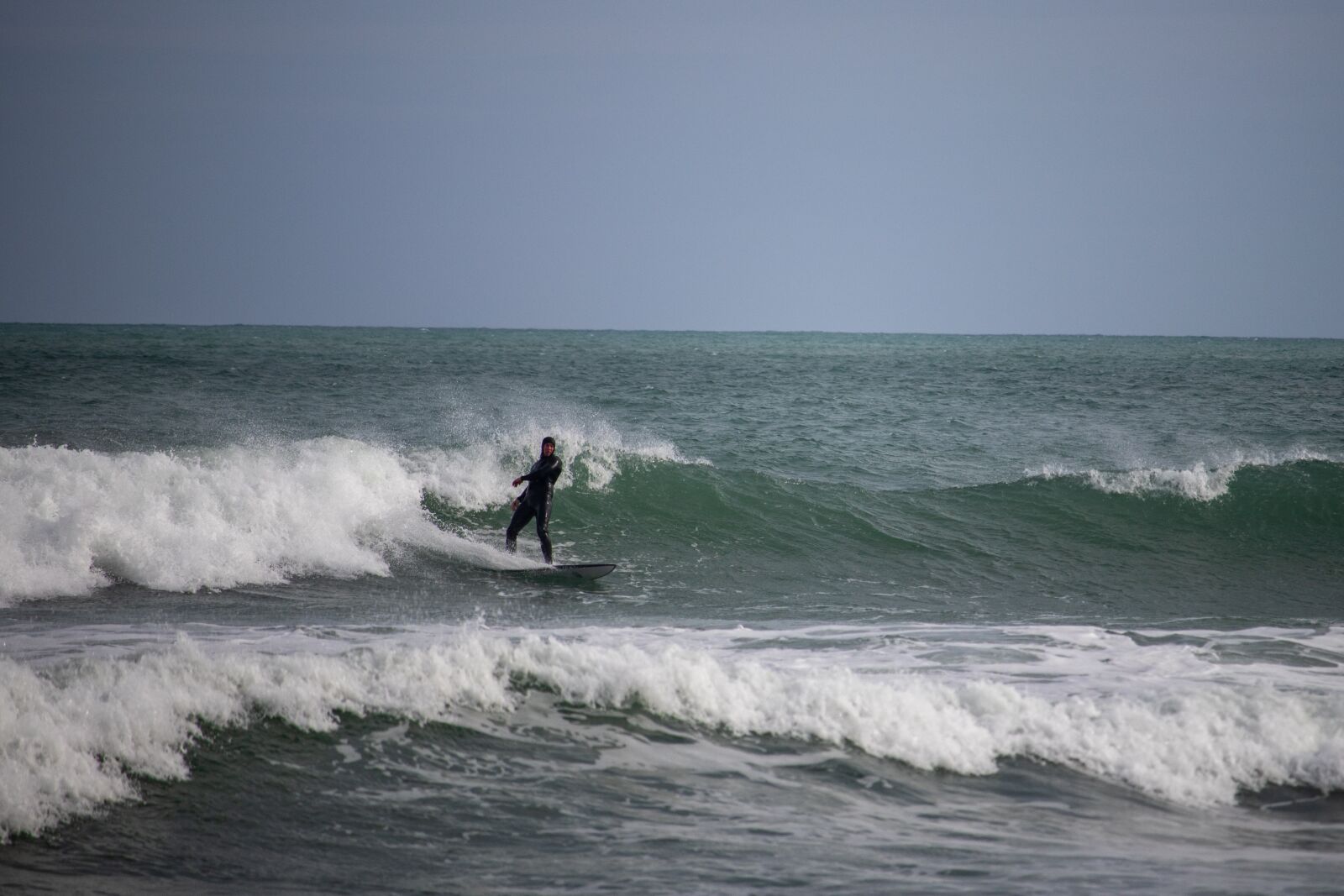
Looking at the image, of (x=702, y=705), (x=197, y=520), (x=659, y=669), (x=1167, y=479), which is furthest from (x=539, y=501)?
(x=1167, y=479)

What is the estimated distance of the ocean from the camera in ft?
18.9

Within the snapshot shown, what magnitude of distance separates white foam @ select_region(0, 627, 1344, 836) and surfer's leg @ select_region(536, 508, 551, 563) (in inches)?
170

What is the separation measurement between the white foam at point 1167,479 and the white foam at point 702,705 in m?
10.7

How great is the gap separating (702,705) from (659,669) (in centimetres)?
46

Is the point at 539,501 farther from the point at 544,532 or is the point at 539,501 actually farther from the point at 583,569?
the point at 583,569

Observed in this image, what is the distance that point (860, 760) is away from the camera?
719cm

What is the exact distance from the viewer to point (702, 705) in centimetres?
780

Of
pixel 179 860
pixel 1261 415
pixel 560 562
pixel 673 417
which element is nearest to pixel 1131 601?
pixel 560 562

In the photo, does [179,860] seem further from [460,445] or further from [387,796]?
[460,445]

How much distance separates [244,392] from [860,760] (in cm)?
2870

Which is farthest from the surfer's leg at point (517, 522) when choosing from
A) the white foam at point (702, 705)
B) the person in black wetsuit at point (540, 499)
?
the white foam at point (702, 705)

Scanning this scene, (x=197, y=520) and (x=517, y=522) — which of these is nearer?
(x=197, y=520)

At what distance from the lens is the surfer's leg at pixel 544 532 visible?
13.5m

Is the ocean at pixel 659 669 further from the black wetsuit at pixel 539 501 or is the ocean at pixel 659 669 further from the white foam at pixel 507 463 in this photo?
the black wetsuit at pixel 539 501
